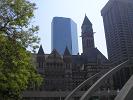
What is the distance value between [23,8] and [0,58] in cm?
602

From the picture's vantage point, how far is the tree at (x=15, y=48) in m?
27.2

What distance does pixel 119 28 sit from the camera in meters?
189

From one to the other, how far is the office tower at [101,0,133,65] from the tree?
15245 centimetres

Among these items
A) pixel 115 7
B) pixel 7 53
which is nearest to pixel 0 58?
pixel 7 53

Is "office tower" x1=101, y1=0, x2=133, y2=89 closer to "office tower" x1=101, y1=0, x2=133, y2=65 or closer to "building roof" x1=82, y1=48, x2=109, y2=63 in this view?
"office tower" x1=101, y1=0, x2=133, y2=65

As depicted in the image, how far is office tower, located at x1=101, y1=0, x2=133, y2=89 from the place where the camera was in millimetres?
180000

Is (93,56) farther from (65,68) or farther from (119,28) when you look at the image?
(119,28)

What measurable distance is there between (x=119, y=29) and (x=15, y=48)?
16653 centimetres

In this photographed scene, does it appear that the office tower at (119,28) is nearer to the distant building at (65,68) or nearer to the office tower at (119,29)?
→ the office tower at (119,29)

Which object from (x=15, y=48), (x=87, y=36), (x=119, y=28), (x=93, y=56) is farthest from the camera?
(x=119, y=28)

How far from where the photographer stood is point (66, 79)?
128 meters

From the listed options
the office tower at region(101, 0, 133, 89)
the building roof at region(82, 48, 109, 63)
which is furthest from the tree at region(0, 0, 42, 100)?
the office tower at region(101, 0, 133, 89)

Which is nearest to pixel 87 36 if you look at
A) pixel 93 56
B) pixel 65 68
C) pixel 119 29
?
pixel 93 56

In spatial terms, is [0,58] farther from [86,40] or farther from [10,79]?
[86,40]
